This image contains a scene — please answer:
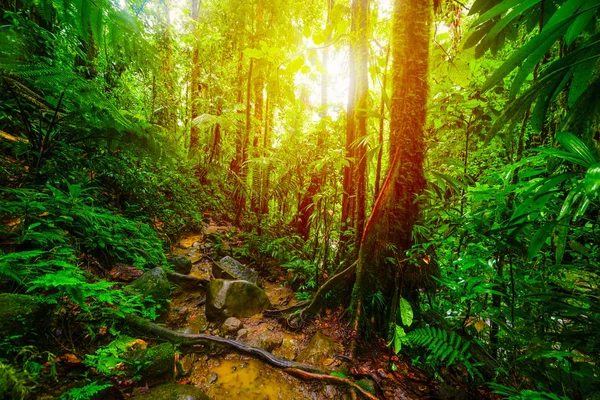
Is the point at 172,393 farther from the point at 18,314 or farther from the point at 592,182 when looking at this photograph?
the point at 592,182

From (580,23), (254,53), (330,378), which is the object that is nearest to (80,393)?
(330,378)

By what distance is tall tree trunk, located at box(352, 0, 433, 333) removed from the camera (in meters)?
2.61

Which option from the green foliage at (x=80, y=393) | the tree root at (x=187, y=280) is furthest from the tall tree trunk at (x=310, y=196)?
the green foliage at (x=80, y=393)

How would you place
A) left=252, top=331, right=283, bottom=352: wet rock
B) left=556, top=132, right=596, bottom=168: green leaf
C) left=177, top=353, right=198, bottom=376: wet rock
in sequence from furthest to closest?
left=252, top=331, right=283, bottom=352: wet rock < left=177, top=353, right=198, bottom=376: wet rock < left=556, top=132, right=596, bottom=168: green leaf

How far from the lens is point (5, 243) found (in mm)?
2145

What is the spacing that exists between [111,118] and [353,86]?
365 centimetres

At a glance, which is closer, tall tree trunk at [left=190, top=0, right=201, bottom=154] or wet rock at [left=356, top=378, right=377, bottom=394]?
wet rock at [left=356, top=378, right=377, bottom=394]

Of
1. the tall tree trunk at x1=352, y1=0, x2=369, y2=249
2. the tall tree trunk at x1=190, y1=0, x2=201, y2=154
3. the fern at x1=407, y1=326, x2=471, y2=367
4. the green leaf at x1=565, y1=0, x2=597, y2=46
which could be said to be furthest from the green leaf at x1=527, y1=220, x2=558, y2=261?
the tall tree trunk at x1=190, y1=0, x2=201, y2=154

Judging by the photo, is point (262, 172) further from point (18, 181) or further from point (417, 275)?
point (417, 275)

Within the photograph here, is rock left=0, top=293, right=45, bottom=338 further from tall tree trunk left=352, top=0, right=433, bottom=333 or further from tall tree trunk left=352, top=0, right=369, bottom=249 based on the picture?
tall tree trunk left=352, top=0, right=369, bottom=249

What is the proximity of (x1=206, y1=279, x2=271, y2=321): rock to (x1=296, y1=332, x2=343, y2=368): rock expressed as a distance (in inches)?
52.4

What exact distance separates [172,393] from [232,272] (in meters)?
2.99

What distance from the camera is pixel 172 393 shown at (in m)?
2.03

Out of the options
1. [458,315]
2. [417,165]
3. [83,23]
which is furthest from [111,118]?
[458,315]
